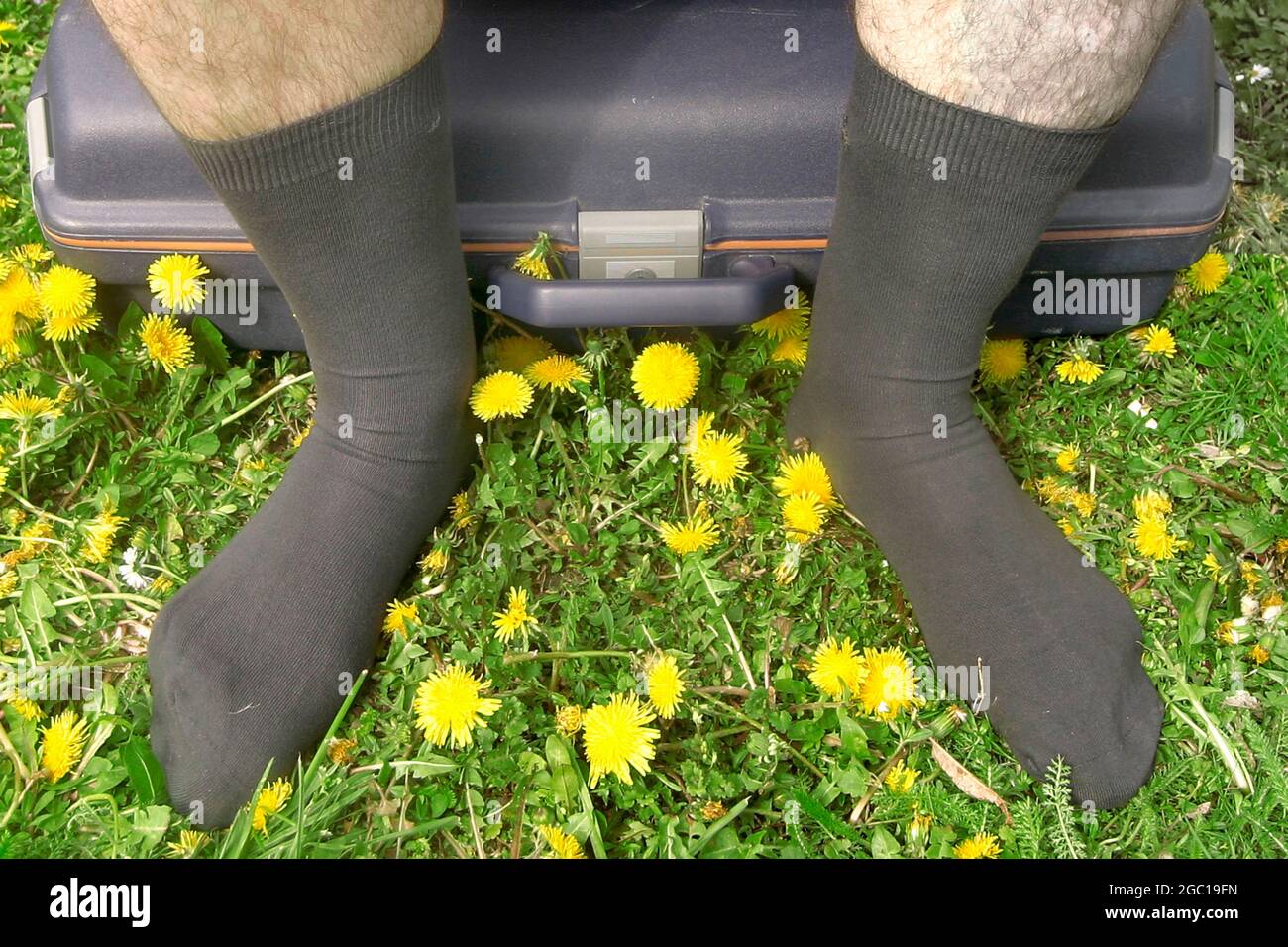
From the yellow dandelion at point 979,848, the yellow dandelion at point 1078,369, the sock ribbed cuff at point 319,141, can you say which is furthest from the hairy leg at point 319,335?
the yellow dandelion at point 1078,369

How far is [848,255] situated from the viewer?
41.1 inches

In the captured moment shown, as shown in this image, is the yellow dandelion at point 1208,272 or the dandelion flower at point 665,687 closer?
the dandelion flower at point 665,687

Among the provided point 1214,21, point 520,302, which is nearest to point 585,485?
point 520,302

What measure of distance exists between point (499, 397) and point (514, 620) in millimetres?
251

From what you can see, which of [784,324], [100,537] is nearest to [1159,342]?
[784,324]

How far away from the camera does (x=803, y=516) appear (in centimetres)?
115

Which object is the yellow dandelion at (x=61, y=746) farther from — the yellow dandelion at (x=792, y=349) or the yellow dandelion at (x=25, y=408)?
the yellow dandelion at (x=792, y=349)

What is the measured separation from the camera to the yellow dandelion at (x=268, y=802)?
0.96m

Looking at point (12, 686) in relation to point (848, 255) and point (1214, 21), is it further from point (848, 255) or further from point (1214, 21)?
point (1214, 21)

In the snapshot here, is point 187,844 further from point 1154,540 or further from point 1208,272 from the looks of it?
point 1208,272

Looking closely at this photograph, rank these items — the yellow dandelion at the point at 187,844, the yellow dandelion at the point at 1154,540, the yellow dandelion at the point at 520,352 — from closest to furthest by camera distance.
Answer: the yellow dandelion at the point at 187,844
the yellow dandelion at the point at 1154,540
the yellow dandelion at the point at 520,352

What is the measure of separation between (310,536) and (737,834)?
538 millimetres

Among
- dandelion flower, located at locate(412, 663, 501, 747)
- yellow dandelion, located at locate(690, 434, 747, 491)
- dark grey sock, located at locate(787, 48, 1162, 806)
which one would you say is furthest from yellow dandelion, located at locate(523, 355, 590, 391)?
dandelion flower, located at locate(412, 663, 501, 747)

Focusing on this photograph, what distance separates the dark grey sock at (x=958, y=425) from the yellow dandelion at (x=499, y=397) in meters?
0.33
